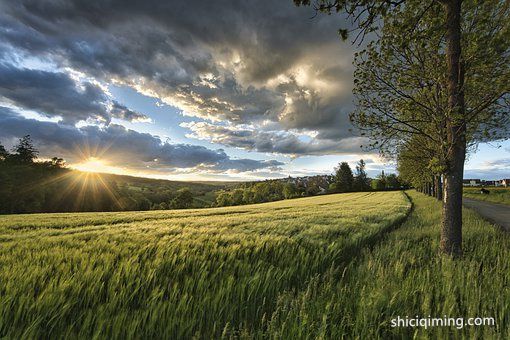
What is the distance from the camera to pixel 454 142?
19.0 feet

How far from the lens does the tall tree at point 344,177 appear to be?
393 feet

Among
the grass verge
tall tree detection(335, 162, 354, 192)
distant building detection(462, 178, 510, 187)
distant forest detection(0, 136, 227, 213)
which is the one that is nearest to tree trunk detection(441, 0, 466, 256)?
the grass verge

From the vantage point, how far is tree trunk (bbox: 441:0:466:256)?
5.80 meters

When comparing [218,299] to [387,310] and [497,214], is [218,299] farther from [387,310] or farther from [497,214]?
[497,214]

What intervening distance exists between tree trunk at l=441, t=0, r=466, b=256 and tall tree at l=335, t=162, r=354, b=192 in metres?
119

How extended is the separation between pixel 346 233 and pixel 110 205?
3613 inches

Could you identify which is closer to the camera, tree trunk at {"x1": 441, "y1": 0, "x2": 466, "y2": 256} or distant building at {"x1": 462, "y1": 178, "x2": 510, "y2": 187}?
tree trunk at {"x1": 441, "y1": 0, "x2": 466, "y2": 256}

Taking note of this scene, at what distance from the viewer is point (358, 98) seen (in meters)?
7.56

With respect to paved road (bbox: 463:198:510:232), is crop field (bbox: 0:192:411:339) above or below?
above

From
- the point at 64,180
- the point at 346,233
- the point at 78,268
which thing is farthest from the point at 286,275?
the point at 64,180

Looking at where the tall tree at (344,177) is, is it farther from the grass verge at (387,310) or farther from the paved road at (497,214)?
the grass verge at (387,310)

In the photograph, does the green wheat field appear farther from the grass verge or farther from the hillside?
the hillside

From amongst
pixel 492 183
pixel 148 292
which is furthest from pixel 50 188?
pixel 492 183

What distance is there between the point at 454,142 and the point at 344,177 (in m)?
123
